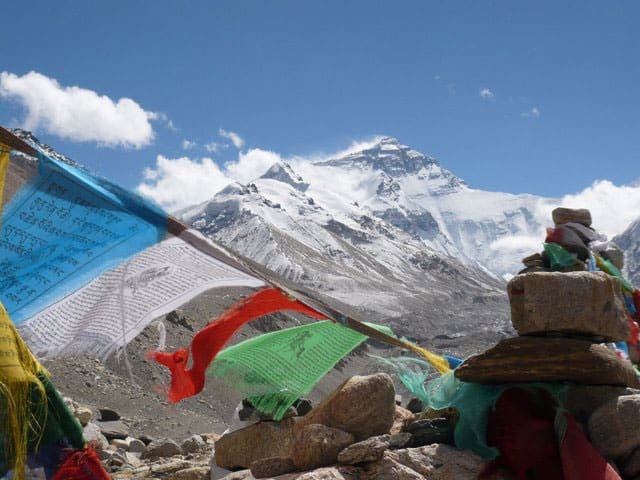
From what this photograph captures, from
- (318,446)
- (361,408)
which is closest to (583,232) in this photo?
(361,408)

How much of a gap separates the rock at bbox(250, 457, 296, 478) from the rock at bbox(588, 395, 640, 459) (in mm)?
2282

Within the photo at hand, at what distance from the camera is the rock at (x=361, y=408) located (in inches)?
220

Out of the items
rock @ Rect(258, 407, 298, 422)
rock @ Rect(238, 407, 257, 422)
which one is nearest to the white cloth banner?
rock @ Rect(258, 407, 298, 422)

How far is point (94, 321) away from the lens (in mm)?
4426

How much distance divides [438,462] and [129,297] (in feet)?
8.40

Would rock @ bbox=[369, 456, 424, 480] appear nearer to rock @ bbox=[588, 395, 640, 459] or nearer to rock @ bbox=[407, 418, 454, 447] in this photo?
rock @ bbox=[407, 418, 454, 447]

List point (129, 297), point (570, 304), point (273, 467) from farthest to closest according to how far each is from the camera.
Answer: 1. point (570, 304)
2. point (273, 467)
3. point (129, 297)

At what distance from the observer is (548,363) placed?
5.27 metres

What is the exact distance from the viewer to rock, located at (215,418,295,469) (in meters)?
7.20

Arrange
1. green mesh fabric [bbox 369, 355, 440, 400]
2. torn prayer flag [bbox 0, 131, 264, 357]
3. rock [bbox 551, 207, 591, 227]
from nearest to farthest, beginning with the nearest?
1. torn prayer flag [bbox 0, 131, 264, 357]
2. green mesh fabric [bbox 369, 355, 440, 400]
3. rock [bbox 551, 207, 591, 227]

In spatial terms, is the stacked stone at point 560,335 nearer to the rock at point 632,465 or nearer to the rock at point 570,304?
the rock at point 570,304

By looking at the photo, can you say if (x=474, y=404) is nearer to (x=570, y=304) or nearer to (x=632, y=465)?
(x=570, y=304)

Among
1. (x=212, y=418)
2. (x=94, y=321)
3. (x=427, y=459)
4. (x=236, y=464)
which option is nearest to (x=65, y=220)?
(x=94, y=321)

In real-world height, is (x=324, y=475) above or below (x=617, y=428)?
below
